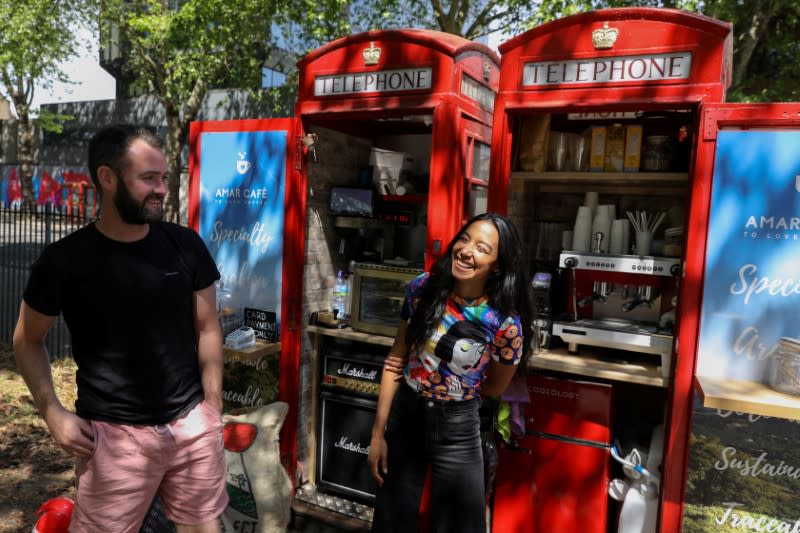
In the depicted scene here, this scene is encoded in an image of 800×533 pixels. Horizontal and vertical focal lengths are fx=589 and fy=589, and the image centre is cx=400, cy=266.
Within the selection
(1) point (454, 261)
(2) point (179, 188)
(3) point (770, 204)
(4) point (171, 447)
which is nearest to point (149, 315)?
(4) point (171, 447)

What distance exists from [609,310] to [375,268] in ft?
4.85

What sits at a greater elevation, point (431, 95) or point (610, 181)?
point (431, 95)

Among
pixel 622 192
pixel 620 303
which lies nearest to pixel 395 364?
pixel 620 303

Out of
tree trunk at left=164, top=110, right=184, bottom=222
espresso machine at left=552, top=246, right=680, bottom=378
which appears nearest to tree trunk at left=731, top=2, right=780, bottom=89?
espresso machine at left=552, top=246, right=680, bottom=378

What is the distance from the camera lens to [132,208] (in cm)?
196

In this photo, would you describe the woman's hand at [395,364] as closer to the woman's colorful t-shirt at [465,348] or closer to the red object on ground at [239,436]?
the woman's colorful t-shirt at [465,348]

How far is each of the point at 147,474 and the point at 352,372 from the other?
1985mm

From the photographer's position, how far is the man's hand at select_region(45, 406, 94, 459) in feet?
6.19

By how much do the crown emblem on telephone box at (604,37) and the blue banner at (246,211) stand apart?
192 cm

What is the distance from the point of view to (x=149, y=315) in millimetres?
2020

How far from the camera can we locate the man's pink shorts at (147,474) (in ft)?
6.49

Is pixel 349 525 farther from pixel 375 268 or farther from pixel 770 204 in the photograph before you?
pixel 770 204

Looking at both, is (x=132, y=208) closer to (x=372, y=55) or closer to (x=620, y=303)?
(x=372, y=55)

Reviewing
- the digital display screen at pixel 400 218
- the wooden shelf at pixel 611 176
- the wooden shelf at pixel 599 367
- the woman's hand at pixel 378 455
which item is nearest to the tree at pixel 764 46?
the wooden shelf at pixel 611 176
